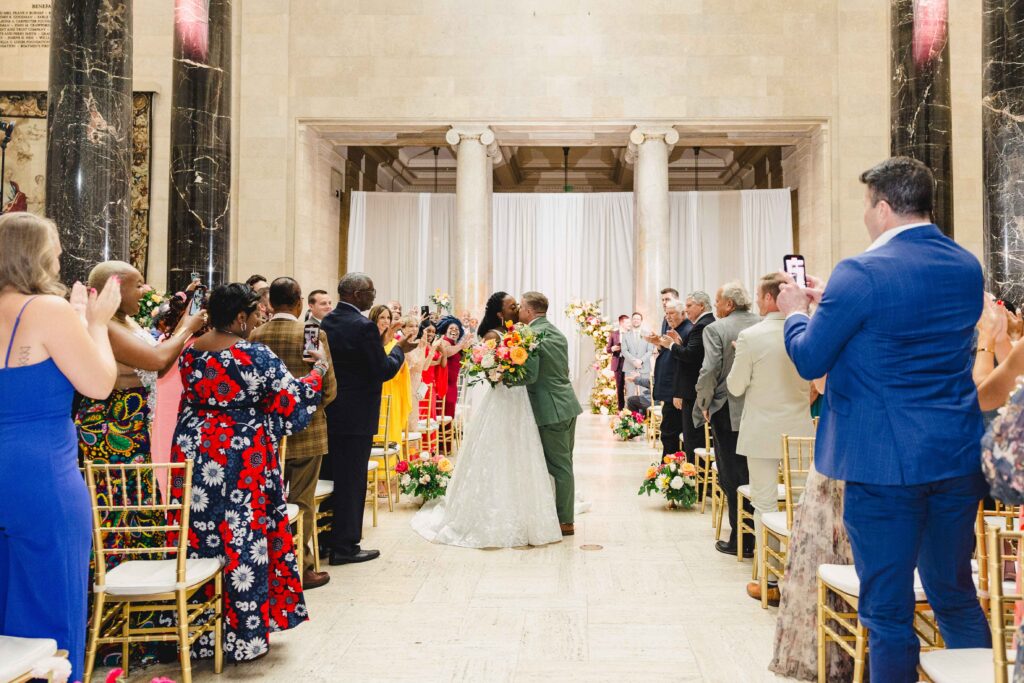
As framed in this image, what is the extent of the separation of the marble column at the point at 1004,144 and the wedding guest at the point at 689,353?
252cm

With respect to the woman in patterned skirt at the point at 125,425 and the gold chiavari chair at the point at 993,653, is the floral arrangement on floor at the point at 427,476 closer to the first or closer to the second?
the woman in patterned skirt at the point at 125,425

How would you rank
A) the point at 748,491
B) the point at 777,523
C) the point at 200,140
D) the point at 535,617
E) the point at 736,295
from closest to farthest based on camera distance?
the point at 777,523 → the point at 535,617 → the point at 748,491 → the point at 736,295 → the point at 200,140

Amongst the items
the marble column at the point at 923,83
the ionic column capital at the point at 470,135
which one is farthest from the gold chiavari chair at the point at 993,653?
the ionic column capital at the point at 470,135

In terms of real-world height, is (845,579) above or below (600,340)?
below

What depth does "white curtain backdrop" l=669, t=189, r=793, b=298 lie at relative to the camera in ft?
50.9

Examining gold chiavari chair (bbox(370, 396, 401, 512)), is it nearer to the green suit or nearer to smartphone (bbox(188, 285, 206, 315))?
the green suit

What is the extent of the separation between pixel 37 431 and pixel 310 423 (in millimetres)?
2383

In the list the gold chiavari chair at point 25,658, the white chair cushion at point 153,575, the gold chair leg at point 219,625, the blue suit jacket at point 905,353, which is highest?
the blue suit jacket at point 905,353

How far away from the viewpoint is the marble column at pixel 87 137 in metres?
6.70

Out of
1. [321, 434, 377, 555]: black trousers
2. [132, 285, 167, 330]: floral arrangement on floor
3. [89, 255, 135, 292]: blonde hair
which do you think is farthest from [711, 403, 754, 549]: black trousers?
[89, 255, 135, 292]: blonde hair

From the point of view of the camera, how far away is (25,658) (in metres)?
2.03

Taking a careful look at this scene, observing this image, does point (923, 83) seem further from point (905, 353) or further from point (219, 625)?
point (219, 625)

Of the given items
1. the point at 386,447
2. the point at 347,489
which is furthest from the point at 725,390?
the point at 386,447

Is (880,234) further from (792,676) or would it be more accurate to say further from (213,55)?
(213,55)
